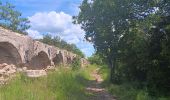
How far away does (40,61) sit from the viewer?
19.9 m

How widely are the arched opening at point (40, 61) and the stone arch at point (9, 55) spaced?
2.52 metres

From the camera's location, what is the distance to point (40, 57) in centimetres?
1992

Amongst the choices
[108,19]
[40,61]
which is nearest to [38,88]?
[40,61]

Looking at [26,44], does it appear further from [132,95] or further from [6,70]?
[132,95]

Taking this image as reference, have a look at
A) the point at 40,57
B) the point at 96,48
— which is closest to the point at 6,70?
the point at 40,57

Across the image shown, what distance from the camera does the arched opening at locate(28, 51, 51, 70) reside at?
1809cm

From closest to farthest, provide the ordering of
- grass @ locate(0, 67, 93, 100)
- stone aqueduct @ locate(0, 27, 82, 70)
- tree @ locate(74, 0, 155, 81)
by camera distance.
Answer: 1. grass @ locate(0, 67, 93, 100)
2. stone aqueduct @ locate(0, 27, 82, 70)
3. tree @ locate(74, 0, 155, 81)

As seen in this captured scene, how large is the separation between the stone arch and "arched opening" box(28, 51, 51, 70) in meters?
2.52

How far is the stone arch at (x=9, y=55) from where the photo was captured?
13906 millimetres

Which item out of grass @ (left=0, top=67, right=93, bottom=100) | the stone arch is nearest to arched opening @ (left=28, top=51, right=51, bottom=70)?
the stone arch

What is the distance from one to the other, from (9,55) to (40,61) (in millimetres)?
5738

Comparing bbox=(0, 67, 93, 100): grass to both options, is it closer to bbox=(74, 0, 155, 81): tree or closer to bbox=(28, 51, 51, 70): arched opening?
bbox=(28, 51, 51, 70): arched opening

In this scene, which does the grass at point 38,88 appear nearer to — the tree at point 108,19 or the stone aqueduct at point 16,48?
the stone aqueduct at point 16,48

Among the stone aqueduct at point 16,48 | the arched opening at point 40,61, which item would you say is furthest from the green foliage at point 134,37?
the stone aqueduct at point 16,48
